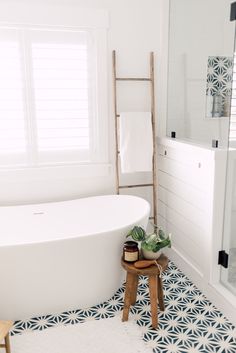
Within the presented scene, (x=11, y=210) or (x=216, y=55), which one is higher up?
(x=216, y=55)

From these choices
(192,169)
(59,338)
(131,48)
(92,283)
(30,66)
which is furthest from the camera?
(131,48)

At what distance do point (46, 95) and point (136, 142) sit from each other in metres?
0.90

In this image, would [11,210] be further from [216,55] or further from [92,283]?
[216,55]

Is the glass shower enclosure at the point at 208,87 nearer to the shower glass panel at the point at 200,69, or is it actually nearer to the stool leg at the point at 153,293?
the shower glass panel at the point at 200,69

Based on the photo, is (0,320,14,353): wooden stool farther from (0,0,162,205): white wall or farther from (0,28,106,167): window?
(0,28,106,167): window

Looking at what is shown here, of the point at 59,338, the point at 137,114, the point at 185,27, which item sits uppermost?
the point at 185,27

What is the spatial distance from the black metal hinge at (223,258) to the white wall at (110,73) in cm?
130

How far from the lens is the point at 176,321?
7.31 ft

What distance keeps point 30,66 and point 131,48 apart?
931mm

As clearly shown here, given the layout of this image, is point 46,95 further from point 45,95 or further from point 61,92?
point 61,92

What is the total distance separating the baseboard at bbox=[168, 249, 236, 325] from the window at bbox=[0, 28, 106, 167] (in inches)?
56.2

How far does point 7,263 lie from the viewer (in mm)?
2080

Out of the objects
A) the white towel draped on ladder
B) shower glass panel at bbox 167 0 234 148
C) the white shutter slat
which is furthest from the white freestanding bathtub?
the white shutter slat

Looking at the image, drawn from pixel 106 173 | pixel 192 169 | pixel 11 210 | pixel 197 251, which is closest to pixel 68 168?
pixel 106 173
